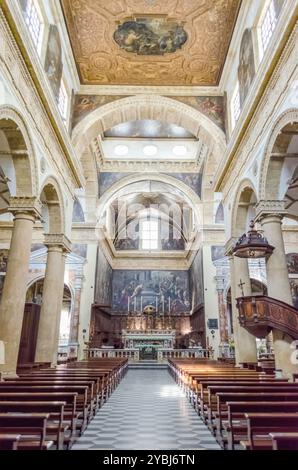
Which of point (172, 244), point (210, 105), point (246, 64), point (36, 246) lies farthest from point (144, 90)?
point (172, 244)

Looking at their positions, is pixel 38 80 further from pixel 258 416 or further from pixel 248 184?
pixel 258 416

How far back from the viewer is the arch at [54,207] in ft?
41.0

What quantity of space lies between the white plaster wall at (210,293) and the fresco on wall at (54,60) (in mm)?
13598

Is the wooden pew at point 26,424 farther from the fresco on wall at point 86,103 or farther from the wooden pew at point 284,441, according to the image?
the fresco on wall at point 86,103

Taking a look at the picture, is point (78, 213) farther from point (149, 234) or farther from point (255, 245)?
point (255, 245)

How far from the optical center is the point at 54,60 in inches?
461

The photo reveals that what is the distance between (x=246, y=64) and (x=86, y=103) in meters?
6.93

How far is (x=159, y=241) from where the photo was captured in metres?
31.9

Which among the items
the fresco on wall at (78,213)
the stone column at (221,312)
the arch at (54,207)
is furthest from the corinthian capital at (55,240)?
the stone column at (221,312)

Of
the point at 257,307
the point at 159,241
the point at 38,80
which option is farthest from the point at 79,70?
the point at 159,241

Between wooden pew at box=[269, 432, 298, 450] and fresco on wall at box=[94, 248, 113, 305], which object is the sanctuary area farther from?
fresco on wall at box=[94, 248, 113, 305]

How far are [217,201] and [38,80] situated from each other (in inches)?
606

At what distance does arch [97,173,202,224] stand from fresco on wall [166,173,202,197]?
226mm

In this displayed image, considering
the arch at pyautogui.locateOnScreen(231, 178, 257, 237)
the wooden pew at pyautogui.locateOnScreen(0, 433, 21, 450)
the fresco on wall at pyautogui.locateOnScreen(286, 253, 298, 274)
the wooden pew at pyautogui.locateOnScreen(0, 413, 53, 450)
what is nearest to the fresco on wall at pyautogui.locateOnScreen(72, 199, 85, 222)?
the arch at pyautogui.locateOnScreen(231, 178, 257, 237)
